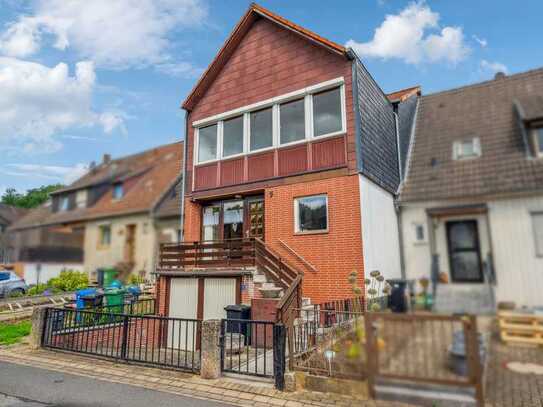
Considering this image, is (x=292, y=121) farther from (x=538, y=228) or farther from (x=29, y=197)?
(x=538, y=228)

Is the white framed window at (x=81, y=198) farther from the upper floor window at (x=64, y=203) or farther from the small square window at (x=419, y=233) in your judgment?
the small square window at (x=419, y=233)

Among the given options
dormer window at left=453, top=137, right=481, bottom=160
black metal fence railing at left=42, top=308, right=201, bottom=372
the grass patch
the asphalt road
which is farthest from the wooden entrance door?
dormer window at left=453, top=137, right=481, bottom=160

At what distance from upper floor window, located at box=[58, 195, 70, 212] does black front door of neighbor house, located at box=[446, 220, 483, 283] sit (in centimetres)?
426

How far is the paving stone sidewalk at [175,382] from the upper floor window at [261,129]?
8.14 meters

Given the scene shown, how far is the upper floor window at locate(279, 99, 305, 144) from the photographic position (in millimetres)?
12352

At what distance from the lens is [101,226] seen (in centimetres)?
391

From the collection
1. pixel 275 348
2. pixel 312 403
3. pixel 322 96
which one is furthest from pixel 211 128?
pixel 312 403

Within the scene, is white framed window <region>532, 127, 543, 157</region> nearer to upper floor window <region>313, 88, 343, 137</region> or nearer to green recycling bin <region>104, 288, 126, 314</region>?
green recycling bin <region>104, 288, 126, 314</region>

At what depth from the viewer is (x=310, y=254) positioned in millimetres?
11414

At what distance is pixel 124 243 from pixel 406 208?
10.4 feet

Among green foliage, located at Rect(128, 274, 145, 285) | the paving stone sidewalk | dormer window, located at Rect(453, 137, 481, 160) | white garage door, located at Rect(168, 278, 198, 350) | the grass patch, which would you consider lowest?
the paving stone sidewalk

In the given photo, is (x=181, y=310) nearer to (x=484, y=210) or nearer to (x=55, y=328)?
(x=55, y=328)

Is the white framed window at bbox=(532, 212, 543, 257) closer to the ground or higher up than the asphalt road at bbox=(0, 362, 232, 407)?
higher up

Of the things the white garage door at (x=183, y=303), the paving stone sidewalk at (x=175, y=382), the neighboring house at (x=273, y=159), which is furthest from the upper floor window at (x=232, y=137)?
the paving stone sidewalk at (x=175, y=382)
